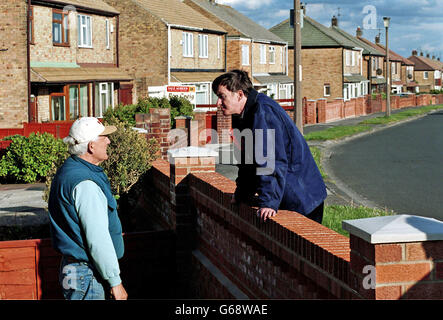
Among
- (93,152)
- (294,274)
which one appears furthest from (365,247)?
(93,152)

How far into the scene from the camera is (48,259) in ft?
25.1

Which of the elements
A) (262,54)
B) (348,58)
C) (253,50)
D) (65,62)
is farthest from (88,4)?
(348,58)

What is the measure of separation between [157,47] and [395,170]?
22.3 metres

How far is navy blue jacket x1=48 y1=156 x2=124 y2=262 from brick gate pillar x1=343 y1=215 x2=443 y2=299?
6.53ft

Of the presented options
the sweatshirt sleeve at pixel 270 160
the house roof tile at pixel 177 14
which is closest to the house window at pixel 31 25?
the house roof tile at pixel 177 14

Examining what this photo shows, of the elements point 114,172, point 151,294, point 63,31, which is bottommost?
point 151,294

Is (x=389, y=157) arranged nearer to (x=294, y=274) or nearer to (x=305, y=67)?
(x=294, y=274)

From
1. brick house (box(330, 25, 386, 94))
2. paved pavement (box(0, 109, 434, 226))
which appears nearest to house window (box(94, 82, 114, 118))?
paved pavement (box(0, 109, 434, 226))

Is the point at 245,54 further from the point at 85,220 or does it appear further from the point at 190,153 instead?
the point at 85,220

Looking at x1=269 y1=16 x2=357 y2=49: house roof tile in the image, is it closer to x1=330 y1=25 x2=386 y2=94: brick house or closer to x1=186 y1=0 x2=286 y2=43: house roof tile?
x1=186 y1=0 x2=286 y2=43: house roof tile

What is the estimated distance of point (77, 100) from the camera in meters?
32.1

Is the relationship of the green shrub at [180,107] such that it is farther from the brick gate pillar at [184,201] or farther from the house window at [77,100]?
the brick gate pillar at [184,201]
